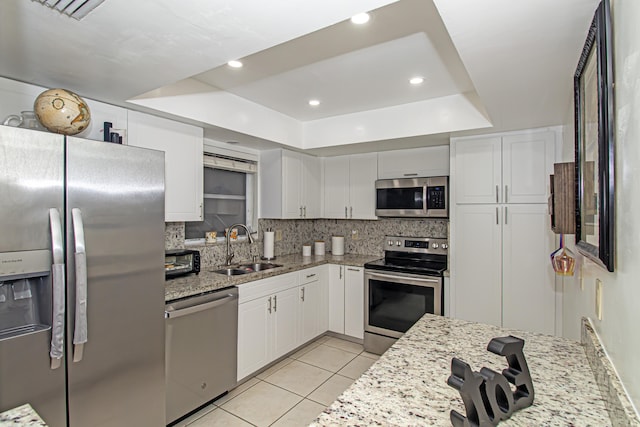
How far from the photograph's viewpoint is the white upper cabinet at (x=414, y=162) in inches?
140

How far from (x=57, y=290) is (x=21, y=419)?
0.58m

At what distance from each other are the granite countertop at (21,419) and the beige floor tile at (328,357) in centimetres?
242

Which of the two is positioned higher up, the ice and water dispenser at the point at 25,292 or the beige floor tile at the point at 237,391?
the ice and water dispenser at the point at 25,292

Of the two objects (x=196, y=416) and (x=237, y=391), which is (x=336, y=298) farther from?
(x=196, y=416)

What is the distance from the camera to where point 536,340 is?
155 centimetres

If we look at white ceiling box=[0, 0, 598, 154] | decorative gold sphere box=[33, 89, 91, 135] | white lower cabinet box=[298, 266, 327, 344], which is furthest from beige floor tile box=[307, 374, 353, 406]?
decorative gold sphere box=[33, 89, 91, 135]

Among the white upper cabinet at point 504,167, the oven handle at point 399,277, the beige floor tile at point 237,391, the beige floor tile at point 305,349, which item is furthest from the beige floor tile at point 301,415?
the white upper cabinet at point 504,167

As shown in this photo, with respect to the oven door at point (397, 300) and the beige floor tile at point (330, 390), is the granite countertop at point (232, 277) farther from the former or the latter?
the beige floor tile at point (330, 390)

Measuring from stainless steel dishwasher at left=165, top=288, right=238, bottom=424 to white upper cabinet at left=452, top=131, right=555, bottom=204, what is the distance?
2309mm

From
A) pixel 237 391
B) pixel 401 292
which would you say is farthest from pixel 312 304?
pixel 237 391

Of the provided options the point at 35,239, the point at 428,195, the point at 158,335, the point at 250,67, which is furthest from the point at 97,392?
the point at 428,195

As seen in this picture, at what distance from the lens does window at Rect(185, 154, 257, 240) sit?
337 centimetres

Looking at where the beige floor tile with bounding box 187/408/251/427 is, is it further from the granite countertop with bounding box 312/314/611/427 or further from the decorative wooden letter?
the decorative wooden letter

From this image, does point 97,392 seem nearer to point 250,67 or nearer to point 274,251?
point 250,67
